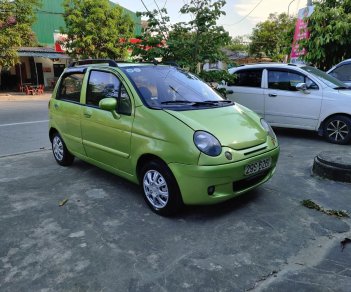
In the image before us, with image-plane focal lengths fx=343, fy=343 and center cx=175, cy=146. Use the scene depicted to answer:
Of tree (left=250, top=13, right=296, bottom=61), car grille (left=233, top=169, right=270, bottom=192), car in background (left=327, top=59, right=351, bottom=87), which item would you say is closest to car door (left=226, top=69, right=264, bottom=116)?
car in background (left=327, top=59, right=351, bottom=87)

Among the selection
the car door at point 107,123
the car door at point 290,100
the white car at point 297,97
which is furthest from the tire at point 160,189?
the car door at point 290,100

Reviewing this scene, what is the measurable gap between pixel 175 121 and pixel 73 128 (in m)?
2.12

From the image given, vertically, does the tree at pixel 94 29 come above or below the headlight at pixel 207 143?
above

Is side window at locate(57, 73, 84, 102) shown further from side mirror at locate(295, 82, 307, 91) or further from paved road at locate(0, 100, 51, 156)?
side mirror at locate(295, 82, 307, 91)

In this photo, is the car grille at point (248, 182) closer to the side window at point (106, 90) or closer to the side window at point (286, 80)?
the side window at point (106, 90)

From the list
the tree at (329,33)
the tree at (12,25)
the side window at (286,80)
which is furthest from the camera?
the tree at (12,25)

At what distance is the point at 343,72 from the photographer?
8883mm

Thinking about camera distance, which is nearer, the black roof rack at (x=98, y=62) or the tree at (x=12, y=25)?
the black roof rack at (x=98, y=62)

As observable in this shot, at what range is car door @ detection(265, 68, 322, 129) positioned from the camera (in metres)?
7.10

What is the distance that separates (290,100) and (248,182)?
4.16 metres

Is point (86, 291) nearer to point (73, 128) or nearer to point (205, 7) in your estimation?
point (73, 128)

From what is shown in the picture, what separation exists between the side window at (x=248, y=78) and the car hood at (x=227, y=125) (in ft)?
13.0

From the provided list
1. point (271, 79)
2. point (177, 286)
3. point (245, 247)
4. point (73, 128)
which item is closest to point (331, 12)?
point (271, 79)

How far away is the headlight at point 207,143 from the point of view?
11.3ft
